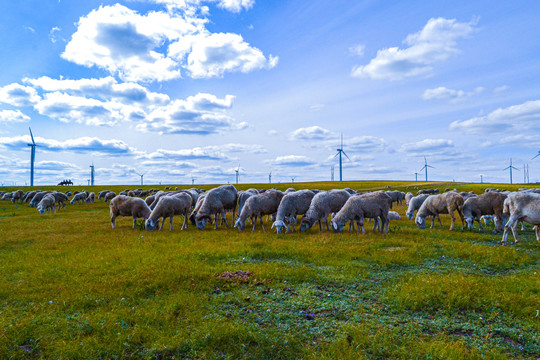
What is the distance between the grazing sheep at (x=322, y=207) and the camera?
18.5 m

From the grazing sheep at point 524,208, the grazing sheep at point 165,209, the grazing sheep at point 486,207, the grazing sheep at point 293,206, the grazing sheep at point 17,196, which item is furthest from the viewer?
the grazing sheep at point 17,196

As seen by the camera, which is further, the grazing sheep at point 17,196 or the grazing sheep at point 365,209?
the grazing sheep at point 17,196

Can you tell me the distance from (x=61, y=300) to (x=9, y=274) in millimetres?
4573

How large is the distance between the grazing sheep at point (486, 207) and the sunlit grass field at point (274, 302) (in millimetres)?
4657

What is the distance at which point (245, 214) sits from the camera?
19578mm

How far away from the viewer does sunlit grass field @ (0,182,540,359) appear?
5742 mm

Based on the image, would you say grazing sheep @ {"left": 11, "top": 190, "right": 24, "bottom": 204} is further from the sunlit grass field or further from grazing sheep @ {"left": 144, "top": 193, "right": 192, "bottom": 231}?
the sunlit grass field

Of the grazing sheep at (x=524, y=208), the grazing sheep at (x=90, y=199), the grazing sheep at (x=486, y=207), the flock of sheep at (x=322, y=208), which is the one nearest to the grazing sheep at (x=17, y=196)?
the grazing sheep at (x=90, y=199)

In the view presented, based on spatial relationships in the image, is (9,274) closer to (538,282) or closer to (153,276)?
(153,276)

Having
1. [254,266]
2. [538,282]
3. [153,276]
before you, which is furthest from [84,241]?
[538,282]

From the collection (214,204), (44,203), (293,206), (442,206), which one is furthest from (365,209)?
(44,203)

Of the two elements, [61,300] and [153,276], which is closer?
[61,300]

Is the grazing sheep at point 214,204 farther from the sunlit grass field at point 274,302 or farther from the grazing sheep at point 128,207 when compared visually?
the sunlit grass field at point 274,302

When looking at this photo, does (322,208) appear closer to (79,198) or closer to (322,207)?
(322,207)
